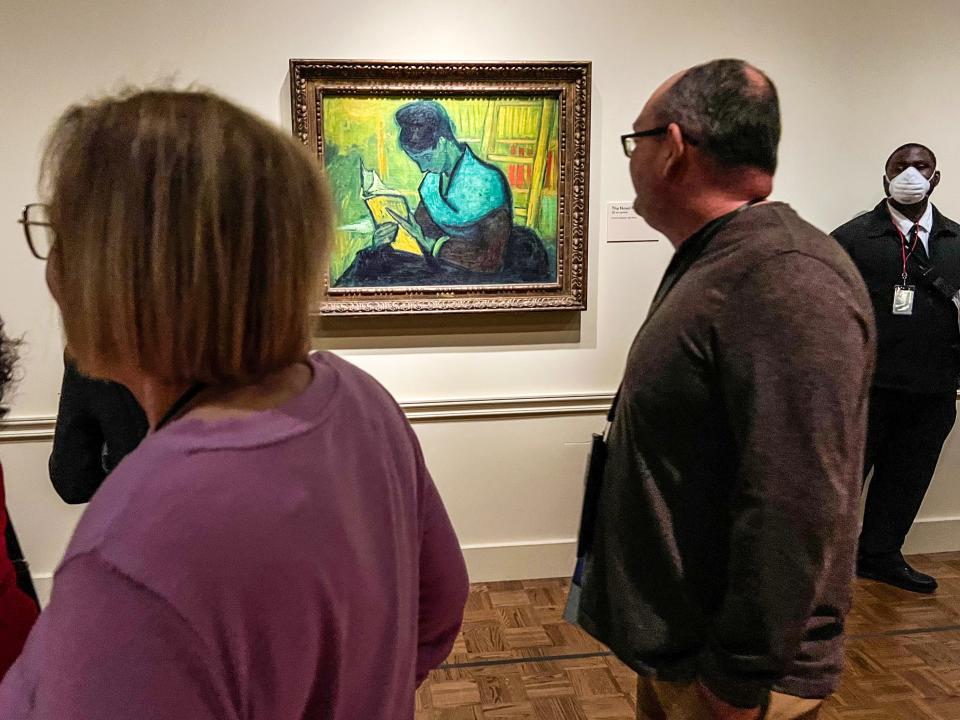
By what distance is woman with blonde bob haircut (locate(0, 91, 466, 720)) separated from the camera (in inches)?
19.7

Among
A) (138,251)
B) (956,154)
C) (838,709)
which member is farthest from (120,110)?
(956,154)

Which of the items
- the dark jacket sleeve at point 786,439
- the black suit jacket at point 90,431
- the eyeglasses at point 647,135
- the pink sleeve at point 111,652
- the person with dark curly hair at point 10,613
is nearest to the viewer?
the pink sleeve at point 111,652

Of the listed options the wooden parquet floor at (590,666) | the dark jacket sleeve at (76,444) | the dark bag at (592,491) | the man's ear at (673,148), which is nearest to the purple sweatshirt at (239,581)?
the dark bag at (592,491)

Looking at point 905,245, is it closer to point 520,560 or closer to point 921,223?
point 921,223

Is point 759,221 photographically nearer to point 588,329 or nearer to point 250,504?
point 250,504

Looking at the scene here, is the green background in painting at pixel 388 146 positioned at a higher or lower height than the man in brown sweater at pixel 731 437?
Result: higher

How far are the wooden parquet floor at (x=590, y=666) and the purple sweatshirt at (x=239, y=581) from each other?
177cm

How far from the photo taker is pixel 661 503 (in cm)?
121

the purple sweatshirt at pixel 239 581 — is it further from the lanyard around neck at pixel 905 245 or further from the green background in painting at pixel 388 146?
the lanyard around neck at pixel 905 245

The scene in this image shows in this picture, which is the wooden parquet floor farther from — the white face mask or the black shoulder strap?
the white face mask

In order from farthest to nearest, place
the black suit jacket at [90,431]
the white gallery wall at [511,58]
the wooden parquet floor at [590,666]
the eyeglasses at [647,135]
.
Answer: the white gallery wall at [511,58], the wooden parquet floor at [590,666], the black suit jacket at [90,431], the eyeglasses at [647,135]

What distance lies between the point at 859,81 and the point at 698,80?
7.30 ft

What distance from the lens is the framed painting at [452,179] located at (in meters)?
2.72

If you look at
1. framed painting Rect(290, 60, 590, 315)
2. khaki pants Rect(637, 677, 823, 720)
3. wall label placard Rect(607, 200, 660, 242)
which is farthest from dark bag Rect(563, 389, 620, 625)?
wall label placard Rect(607, 200, 660, 242)
